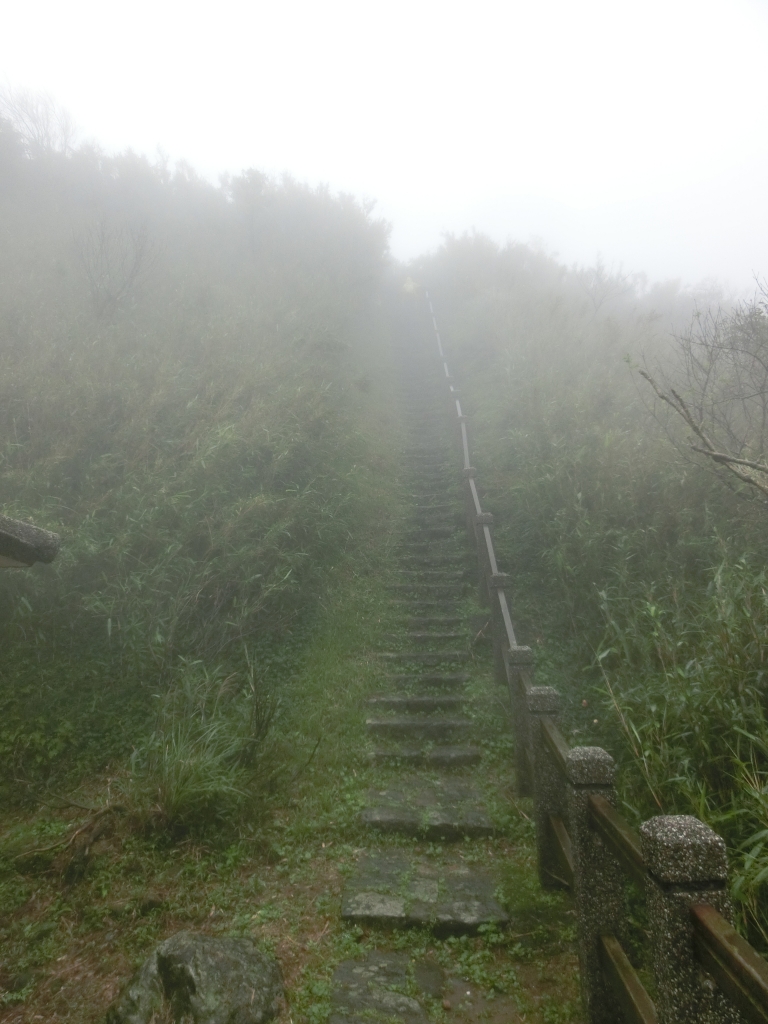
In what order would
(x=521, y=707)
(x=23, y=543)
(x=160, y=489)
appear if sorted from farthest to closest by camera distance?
(x=160, y=489) < (x=521, y=707) < (x=23, y=543)

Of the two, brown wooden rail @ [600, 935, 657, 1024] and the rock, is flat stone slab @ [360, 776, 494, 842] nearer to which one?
the rock

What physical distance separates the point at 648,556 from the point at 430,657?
242 cm

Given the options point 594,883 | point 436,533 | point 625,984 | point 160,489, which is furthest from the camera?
point 436,533

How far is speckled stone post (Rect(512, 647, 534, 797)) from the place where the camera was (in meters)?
4.68

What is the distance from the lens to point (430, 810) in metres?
4.58

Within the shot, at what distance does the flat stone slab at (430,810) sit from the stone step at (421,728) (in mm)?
509

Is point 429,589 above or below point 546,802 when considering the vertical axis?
above

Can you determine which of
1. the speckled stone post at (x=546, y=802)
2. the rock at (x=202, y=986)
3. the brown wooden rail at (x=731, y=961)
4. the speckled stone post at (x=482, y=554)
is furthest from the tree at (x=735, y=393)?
the rock at (x=202, y=986)

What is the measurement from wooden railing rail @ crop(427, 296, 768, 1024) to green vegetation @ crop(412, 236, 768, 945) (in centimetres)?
52

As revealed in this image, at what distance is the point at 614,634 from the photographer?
549 centimetres

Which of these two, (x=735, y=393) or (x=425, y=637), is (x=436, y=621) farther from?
(x=735, y=393)

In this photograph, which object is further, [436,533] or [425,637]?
[436,533]

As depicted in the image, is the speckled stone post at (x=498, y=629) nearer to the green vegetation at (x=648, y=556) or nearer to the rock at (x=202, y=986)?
the green vegetation at (x=648, y=556)

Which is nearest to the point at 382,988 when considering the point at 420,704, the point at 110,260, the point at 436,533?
the point at 420,704
